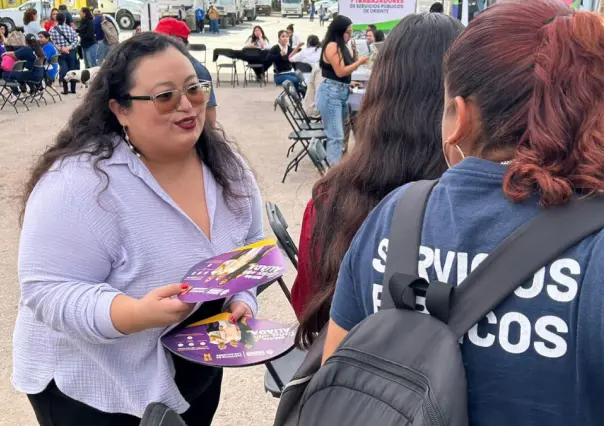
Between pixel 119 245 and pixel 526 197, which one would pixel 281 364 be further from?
pixel 526 197

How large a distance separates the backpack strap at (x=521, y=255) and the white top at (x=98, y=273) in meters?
0.99

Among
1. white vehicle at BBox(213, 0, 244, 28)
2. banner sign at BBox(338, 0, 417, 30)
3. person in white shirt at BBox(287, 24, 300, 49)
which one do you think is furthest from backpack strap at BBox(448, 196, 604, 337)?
white vehicle at BBox(213, 0, 244, 28)

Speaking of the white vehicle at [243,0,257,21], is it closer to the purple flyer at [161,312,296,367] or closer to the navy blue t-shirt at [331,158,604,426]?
the purple flyer at [161,312,296,367]

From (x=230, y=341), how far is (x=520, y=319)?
1.03 metres

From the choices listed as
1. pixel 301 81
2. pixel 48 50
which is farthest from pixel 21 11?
pixel 301 81

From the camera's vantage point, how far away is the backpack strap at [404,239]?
96cm

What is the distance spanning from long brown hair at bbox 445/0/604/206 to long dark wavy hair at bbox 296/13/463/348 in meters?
0.73

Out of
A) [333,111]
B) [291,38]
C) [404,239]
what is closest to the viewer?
[404,239]

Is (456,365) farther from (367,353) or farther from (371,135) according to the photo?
(371,135)

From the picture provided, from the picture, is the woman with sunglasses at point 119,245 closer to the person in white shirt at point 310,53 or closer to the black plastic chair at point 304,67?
the black plastic chair at point 304,67

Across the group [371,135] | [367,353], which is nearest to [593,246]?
[367,353]

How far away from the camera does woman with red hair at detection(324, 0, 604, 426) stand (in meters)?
0.87

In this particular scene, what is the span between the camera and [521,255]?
0.87m

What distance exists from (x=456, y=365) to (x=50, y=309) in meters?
1.09
